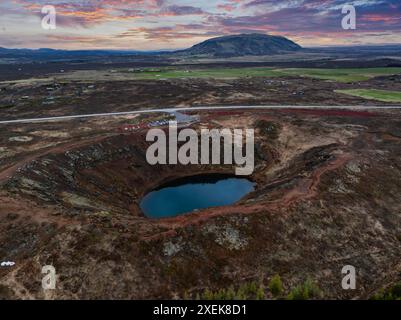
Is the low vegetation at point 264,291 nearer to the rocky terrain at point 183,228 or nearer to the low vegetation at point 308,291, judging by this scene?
the low vegetation at point 308,291

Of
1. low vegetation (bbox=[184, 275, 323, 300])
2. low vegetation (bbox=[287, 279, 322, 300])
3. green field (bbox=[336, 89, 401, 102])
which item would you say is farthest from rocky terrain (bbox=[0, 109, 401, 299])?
green field (bbox=[336, 89, 401, 102])

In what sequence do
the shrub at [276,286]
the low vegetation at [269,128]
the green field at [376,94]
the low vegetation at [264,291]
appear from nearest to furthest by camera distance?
the low vegetation at [264,291]
the shrub at [276,286]
the low vegetation at [269,128]
the green field at [376,94]

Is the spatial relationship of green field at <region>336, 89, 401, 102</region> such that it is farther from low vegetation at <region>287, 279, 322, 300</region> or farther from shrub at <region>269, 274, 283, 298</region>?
shrub at <region>269, 274, 283, 298</region>

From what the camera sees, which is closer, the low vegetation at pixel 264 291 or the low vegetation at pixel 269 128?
the low vegetation at pixel 264 291

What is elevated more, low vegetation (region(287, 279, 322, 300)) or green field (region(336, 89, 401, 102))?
green field (region(336, 89, 401, 102))

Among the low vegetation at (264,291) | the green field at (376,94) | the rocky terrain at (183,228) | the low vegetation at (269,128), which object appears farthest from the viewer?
the green field at (376,94)

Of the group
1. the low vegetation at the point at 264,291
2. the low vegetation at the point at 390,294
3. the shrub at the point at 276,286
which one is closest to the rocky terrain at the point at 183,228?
the low vegetation at the point at 264,291

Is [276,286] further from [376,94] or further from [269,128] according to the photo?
[376,94]

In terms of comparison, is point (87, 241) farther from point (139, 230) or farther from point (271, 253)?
point (271, 253)
